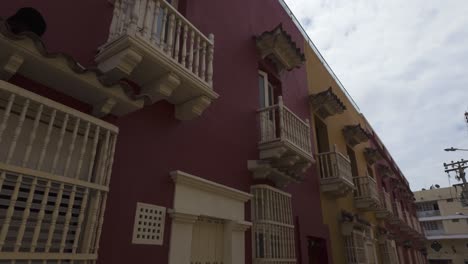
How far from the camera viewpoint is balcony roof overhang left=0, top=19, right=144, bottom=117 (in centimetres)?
263

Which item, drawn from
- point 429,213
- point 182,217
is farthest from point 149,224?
point 429,213

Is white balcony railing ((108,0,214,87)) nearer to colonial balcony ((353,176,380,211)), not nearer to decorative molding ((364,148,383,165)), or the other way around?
colonial balcony ((353,176,380,211))

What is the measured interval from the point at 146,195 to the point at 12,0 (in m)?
2.41

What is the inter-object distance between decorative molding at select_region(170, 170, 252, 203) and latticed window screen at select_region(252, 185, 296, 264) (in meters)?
0.42

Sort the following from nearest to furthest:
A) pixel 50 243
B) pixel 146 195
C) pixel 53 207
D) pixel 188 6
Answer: pixel 50 243 < pixel 53 207 < pixel 146 195 < pixel 188 6

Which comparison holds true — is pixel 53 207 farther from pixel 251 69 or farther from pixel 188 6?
pixel 251 69

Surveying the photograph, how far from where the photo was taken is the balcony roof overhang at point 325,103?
9375mm

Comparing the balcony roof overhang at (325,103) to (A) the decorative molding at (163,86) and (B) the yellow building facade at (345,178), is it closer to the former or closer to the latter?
(B) the yellow building facade at (345,178)

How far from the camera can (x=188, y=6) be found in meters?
5.38

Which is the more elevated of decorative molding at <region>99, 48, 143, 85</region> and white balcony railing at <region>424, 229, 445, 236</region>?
white balcony railing at <region>424, 229, 445, 236</region>

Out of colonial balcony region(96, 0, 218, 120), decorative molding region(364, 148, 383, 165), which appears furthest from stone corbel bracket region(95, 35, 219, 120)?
decorative molding region(364, 148, 383, 165)

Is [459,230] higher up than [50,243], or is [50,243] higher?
[459,230]

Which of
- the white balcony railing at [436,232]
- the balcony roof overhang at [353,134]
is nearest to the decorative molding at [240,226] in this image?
the balcony roof overhang at [353,134]

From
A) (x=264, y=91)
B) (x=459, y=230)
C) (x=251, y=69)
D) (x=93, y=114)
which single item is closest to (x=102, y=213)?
(x=93, y=114)
